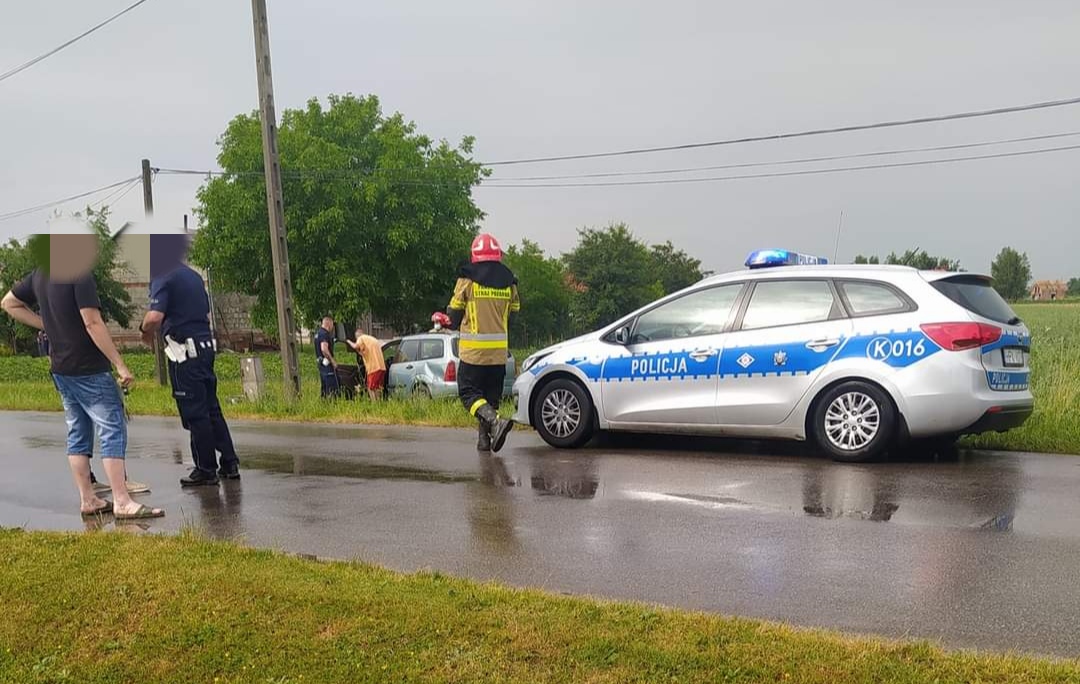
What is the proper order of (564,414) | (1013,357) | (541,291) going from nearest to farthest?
(1013,357), (564,414), (541,291)

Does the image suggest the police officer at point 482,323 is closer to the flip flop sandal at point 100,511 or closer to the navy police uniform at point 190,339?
the navy police uniform at point 190,339

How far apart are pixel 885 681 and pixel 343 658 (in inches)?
73.9

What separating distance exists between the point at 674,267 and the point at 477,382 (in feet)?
276

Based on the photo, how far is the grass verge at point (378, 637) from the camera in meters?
3.33

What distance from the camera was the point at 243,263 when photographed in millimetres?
39688

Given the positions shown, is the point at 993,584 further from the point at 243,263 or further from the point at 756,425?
the point at 243,263

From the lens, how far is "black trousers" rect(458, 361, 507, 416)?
9.27 m

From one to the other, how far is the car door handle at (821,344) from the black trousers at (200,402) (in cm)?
470

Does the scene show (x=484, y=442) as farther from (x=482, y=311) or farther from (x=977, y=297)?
(x=977, y=297)

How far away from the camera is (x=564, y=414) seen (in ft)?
30.7

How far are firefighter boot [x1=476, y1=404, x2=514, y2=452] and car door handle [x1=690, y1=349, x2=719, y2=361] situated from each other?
176cm

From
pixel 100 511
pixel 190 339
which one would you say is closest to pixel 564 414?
pixel 190 339

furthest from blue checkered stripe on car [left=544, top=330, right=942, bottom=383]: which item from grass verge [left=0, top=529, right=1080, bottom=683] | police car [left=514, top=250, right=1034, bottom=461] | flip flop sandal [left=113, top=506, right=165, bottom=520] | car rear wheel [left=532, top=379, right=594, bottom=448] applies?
grass verge [left=0, top=529, right=1080, bottom=683]

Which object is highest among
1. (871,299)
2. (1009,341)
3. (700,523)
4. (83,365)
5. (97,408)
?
(871,299)
